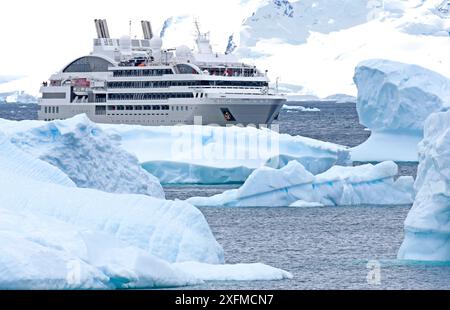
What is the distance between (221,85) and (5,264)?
2181 inches

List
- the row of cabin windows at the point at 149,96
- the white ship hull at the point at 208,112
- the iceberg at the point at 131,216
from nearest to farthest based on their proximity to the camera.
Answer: the iceberg at the point at 131,216
the white ship hull at the point at 208,112
the row of cabin windows at the point at 149,96

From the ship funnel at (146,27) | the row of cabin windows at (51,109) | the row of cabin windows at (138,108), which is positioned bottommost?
the row of cabin windows at (51,109)

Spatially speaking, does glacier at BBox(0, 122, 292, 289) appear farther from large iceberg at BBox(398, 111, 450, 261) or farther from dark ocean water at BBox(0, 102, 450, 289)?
large iceberg at BBox(398, 111, 450, 261)

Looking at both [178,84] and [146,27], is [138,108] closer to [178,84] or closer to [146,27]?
[178,84]

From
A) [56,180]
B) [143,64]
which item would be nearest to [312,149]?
[56,180]

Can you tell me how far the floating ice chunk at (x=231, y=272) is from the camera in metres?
18.1

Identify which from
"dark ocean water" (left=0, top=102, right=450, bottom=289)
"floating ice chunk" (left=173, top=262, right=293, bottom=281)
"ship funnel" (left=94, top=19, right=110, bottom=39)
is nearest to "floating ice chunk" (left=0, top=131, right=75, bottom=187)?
"dark ocean water" (left=0, top=102, right=450, bottom=289)

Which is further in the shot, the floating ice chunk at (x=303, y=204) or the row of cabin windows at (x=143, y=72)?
the row of cabin windows at (x=143, y=72)

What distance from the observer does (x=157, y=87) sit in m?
72.8

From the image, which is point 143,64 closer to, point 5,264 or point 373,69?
point 373,69

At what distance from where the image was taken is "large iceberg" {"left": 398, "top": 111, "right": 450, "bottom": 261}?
20594mm

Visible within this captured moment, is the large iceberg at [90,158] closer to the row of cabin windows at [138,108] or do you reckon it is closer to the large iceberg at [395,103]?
the large iceberg at [395,103]

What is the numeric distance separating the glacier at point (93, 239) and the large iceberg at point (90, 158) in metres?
6.13

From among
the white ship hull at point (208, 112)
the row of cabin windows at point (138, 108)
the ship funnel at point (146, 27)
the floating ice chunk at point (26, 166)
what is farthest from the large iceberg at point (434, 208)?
the ship funnel at point (146, 27)
